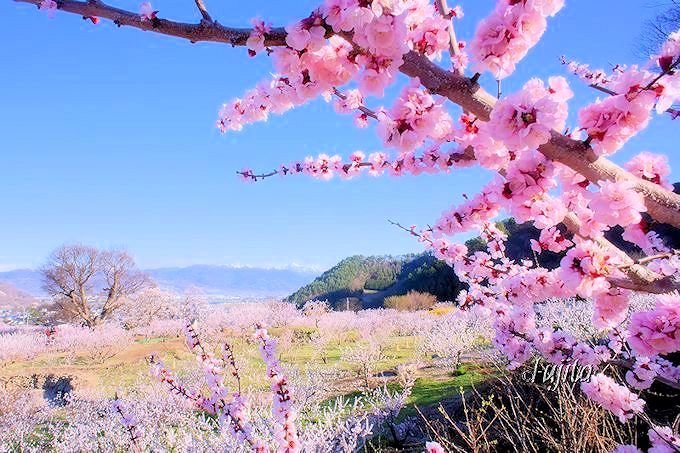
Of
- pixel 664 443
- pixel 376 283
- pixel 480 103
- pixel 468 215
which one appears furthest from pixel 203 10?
pixel 376 283

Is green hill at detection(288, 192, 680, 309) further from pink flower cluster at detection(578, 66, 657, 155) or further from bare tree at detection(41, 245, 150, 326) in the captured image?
bare tree at detection(41, 245, 150, 326)

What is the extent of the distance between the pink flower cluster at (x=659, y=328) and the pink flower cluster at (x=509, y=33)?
1.00 m

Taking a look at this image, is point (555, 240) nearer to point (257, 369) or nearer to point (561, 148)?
point (561, 148)

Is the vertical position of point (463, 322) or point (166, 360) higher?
point (463, 322)

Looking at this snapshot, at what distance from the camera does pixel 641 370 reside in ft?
8.75

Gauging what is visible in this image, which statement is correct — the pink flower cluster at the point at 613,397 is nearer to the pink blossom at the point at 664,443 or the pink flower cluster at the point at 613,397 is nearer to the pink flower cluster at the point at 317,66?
the pink blossom at the point at 664,443

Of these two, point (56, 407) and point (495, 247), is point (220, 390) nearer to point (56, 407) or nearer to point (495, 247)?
point (495, 247)

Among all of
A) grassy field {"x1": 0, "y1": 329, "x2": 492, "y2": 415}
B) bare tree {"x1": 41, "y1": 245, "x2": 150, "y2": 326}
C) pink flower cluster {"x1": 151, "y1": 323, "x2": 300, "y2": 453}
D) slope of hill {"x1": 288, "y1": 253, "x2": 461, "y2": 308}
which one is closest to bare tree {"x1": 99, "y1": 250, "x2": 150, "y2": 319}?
bare tree {"x1": 41, "y1": 245, "x2": 150, "y2": 326}

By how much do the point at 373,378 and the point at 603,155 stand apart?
10.5 m

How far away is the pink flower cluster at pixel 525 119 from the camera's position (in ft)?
4.16

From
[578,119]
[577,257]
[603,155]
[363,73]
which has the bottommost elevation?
[577,257]

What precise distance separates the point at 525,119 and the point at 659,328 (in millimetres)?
948

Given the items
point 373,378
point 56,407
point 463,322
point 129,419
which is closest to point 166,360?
point 56,407

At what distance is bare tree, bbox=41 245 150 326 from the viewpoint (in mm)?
30344
